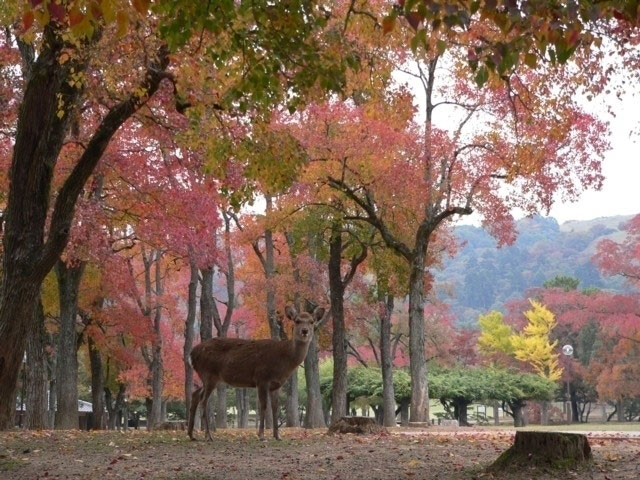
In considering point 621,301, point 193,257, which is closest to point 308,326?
point 193,257

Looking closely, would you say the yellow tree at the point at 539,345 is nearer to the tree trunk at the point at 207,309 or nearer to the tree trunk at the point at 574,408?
the tree trunk at the point at 574,408

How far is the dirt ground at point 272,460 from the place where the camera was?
7.64 meters

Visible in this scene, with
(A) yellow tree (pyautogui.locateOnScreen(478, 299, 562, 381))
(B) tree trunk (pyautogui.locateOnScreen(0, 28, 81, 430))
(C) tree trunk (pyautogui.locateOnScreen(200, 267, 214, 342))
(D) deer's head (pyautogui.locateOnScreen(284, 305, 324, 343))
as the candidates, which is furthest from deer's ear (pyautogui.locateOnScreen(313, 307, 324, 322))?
(A) yellow tree (pyautogui.locateOnScreen(478, 299, 562, 381))

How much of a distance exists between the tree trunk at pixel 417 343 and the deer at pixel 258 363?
9559mm

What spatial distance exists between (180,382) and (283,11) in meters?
35.4

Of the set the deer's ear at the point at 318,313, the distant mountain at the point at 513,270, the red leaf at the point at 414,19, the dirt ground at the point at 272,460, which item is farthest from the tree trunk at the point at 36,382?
the distant mountain at the point at 513,270

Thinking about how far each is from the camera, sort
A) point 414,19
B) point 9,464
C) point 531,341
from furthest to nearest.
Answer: point 531,341, point 9,464, point 414,19

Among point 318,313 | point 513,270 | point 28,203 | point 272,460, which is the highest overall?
point 513,270

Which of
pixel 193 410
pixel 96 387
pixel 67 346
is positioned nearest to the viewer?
pixel 193 410

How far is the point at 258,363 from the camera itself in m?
11.9

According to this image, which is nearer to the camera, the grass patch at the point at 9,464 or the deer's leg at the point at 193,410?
the grass patch at the point at 9,464

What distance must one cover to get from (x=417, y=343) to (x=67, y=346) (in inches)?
379

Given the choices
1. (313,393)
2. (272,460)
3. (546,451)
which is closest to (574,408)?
(313,393)

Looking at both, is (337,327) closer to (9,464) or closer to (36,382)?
(36,382)
